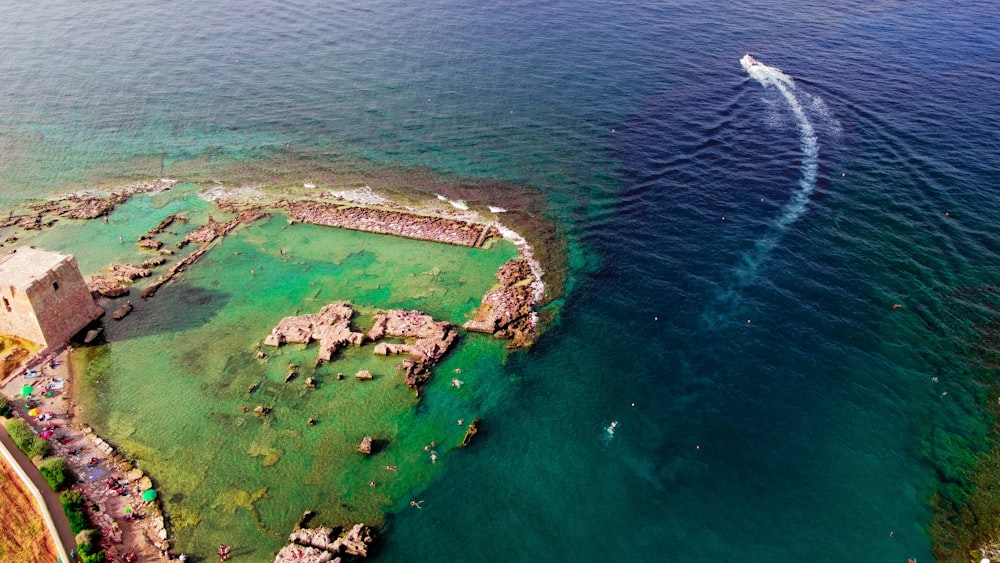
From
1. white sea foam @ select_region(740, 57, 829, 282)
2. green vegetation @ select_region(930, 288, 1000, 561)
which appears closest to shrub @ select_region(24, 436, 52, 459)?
white sea foam @ select_region(740, 57, 829, 282)

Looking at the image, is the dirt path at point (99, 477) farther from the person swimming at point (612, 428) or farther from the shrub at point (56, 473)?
the person swimming at point (612, 428)

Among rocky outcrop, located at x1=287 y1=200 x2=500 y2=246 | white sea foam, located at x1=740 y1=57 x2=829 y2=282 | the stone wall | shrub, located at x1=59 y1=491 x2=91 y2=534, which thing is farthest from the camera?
rocky outcrop, located at x1=287 y1=200 x2=500 y2=246

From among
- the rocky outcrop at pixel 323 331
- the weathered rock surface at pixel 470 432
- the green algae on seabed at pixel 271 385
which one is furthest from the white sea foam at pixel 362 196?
the weathered rock surface at pixel 470 432

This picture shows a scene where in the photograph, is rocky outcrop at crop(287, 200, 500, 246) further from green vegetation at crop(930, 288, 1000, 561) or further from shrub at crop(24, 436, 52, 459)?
green vegetation at crop(930, 288, 1000, 561)

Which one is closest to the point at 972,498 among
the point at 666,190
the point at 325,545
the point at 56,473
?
the point at 666,190

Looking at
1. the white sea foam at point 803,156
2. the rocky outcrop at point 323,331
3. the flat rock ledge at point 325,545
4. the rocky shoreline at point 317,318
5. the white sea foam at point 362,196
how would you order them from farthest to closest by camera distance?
the white sea foam at point 362,196 → the white sea foam at point 803,156 → the rocky outcrop at point 323,331 → the rocky shoreline at point 317,318 → the flat rock ledge at point 325,545

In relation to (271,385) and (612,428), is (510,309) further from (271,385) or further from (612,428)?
(271,385)
